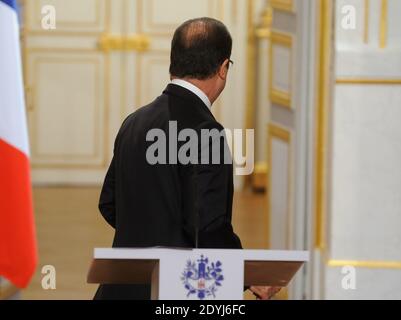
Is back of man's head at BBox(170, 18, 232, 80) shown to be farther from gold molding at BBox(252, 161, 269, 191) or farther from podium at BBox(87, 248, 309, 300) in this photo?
gold molding at BBox(252, 161, 269, 191)

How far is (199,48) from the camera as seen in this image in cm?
256

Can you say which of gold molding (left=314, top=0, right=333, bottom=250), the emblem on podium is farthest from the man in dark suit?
gold molding (left=314, top=0, right=333, bottom=250)

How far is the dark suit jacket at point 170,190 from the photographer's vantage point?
2.43 metres

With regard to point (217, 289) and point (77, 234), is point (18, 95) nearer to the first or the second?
point (217, 289)

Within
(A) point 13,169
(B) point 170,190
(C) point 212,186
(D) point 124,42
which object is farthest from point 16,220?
(D) point 124,42

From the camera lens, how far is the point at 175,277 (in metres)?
2.30

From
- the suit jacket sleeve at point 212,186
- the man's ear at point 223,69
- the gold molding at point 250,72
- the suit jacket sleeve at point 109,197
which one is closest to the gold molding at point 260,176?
the gold molding at point 250,72

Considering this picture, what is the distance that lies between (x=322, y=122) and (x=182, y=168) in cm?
213

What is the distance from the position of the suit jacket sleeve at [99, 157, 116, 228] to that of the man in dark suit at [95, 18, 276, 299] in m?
0.03

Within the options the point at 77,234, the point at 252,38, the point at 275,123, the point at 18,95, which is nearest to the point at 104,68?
the point at 252,38

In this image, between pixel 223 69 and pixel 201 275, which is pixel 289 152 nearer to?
pixel 223 69

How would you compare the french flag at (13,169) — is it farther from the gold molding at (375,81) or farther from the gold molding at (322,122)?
the gold molding at (322,122)

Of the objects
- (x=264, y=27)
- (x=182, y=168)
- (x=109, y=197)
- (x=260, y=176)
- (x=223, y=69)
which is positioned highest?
(x=264, y=27)

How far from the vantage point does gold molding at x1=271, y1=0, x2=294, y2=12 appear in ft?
16.0
